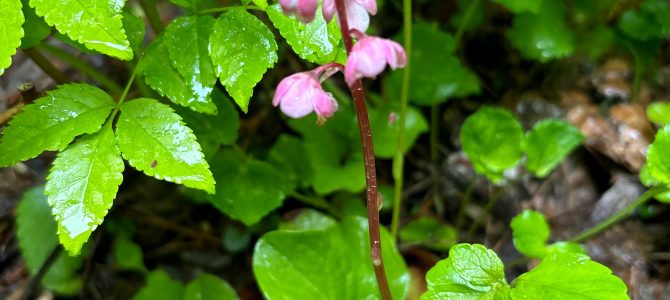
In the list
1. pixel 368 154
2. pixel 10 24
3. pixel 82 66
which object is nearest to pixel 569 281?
pixel 368 154

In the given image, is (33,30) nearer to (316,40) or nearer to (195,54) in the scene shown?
(195,54)

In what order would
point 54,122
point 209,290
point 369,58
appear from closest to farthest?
point 369,58, point 54,122, point 209,290

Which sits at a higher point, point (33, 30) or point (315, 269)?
point (33, 30)

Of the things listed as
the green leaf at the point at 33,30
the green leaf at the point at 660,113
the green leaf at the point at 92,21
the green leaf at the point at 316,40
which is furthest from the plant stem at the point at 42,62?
the green leaf at the point at 660,113

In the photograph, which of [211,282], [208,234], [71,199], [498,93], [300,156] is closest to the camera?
[71,199]

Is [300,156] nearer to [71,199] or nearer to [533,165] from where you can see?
[533,165]

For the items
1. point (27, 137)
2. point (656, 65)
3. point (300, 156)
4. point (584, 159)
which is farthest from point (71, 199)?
point (656, 65)
